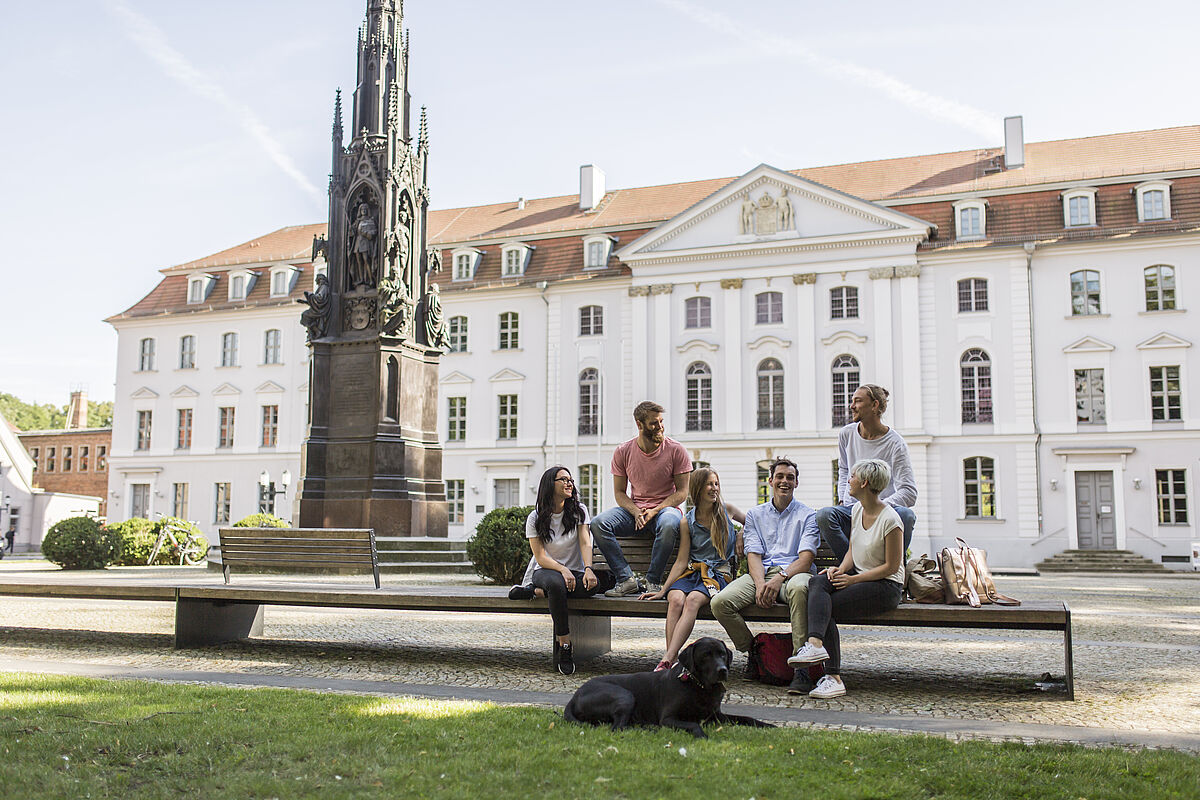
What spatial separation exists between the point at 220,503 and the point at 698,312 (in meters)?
21.8

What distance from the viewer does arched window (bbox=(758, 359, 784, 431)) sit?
3641cm

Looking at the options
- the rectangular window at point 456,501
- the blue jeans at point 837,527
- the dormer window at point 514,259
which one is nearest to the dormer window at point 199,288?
the dormer window at point 514,259

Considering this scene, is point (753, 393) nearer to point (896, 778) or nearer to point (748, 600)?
point (748, 600)

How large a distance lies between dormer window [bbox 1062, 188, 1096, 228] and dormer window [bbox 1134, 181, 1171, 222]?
1.36m

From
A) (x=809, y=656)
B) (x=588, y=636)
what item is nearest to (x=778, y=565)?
(x=809, y=656)

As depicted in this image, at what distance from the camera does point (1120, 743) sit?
512 centimetres

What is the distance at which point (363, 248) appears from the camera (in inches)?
695

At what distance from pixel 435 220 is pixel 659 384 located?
1514 cm

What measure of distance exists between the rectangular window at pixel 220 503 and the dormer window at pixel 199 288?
826 cm

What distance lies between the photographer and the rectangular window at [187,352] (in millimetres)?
45600

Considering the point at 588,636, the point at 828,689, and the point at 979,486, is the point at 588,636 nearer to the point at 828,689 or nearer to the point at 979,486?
the point at 828,689

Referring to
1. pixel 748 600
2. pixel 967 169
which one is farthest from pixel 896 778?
pixel 967 169

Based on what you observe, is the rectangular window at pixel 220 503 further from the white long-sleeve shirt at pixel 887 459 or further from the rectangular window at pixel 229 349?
the white long-sleeve shirt at pixel 887 459

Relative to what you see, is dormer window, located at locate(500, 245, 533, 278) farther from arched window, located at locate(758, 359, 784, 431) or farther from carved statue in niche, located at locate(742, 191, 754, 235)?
arched window, located at locate(758, 359, 784, 431)
